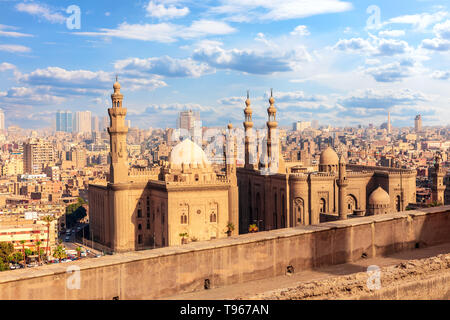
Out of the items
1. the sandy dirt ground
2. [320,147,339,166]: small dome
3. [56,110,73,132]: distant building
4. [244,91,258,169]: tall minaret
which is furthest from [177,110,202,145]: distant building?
[56,110,73,132]: distant building

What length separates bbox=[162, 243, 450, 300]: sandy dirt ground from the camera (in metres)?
8.19

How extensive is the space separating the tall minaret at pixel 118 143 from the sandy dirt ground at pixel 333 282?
26922mm

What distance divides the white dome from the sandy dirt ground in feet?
88.5

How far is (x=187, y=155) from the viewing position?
37.8 metres

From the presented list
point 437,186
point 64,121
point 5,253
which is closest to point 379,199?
point 437,186

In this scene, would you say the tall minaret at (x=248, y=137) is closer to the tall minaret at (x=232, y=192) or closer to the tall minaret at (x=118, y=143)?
the tall minaret at (x=232, y=192)

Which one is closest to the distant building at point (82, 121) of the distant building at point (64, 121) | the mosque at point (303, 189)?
the distant building at point (64, 121)

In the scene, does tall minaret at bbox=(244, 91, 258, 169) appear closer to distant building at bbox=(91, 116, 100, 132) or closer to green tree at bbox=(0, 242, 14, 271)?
green tree at bbox=(0, 242, 14, 271)

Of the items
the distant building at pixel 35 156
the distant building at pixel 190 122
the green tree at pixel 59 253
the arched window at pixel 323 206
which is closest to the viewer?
the green tree at pixel 59 253

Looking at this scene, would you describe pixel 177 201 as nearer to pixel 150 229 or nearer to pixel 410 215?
pixel 150 229

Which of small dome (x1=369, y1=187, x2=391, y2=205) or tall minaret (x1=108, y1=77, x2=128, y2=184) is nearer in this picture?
small dome (x1=369, y1=187, x2=391, y2=205)

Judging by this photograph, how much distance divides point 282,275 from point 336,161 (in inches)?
1029

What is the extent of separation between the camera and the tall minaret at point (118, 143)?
1431 inches
